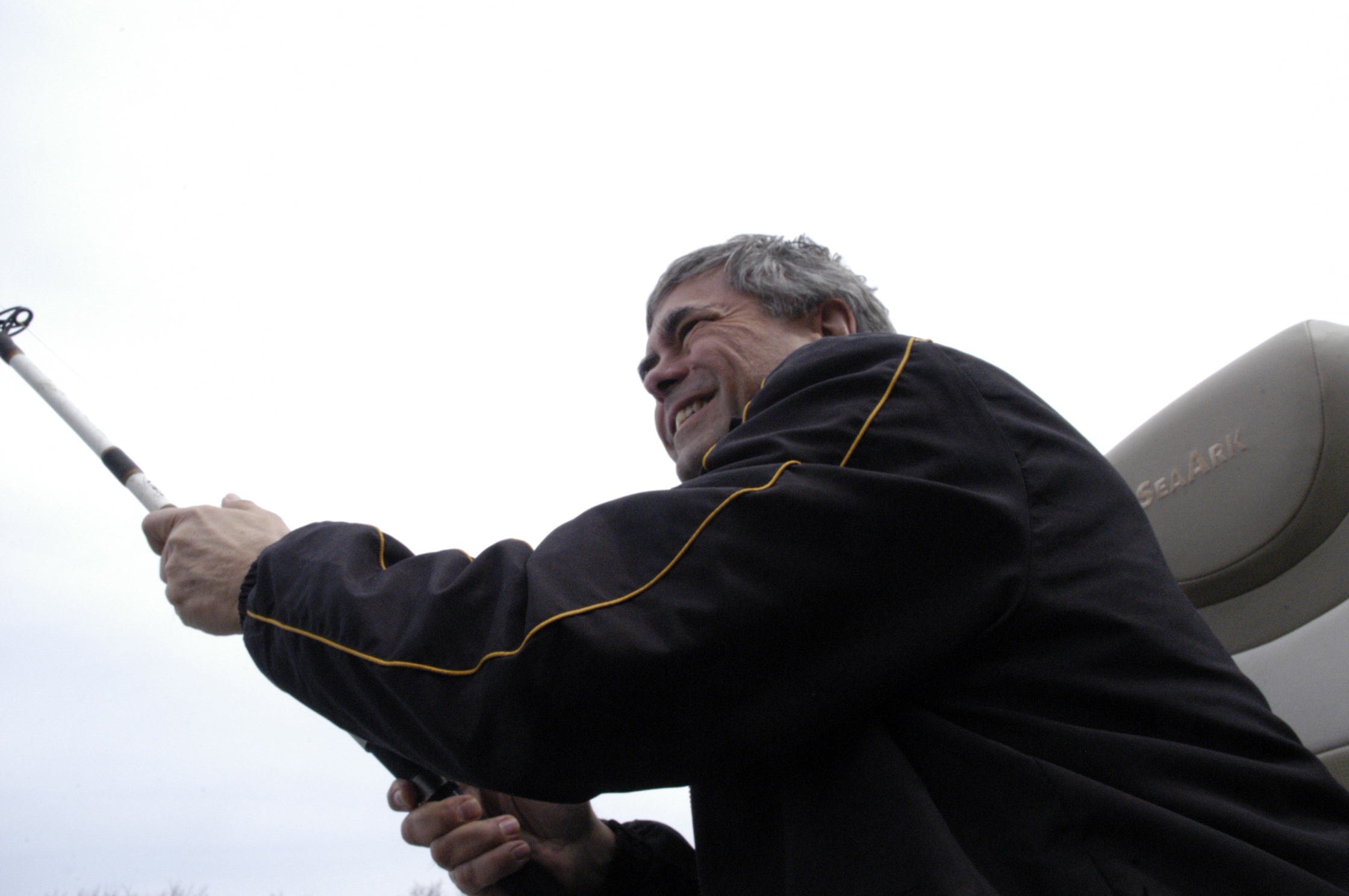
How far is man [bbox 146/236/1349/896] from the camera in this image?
1.07m

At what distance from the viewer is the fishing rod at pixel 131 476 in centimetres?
176

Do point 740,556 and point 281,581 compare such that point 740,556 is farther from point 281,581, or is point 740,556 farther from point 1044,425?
point 281,581

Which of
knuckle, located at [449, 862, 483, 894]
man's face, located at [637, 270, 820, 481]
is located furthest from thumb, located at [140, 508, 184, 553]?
man's face, located at [637, 270, 820, 481]

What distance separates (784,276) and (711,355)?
312 mm

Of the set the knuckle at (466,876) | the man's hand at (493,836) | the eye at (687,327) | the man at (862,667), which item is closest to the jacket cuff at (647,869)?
the man's hand at (493,836)

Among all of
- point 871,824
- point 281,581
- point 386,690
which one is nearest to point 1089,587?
point 871,824

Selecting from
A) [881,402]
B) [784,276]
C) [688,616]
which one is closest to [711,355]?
[784,276]

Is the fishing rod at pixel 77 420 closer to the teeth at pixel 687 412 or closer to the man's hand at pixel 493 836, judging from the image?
the man's hand at pixel 493 836

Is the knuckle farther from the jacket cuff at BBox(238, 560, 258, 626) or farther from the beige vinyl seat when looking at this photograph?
the beige vinyl seat

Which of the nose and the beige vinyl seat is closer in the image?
the beige vinyl seat

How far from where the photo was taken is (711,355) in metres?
2.49

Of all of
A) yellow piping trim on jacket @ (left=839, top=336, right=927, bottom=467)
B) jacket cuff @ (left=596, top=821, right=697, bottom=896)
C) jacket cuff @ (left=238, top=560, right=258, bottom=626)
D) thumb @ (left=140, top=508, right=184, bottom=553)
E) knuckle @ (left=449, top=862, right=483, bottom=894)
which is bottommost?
jacket cuff @ (left=596, top=821, right=697, bottom=896)

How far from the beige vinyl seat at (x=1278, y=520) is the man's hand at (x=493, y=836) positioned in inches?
57.8

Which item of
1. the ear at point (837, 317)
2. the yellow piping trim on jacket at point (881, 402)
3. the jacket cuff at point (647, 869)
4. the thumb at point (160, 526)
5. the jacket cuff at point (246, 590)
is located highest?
the ear at point (837, 317)
